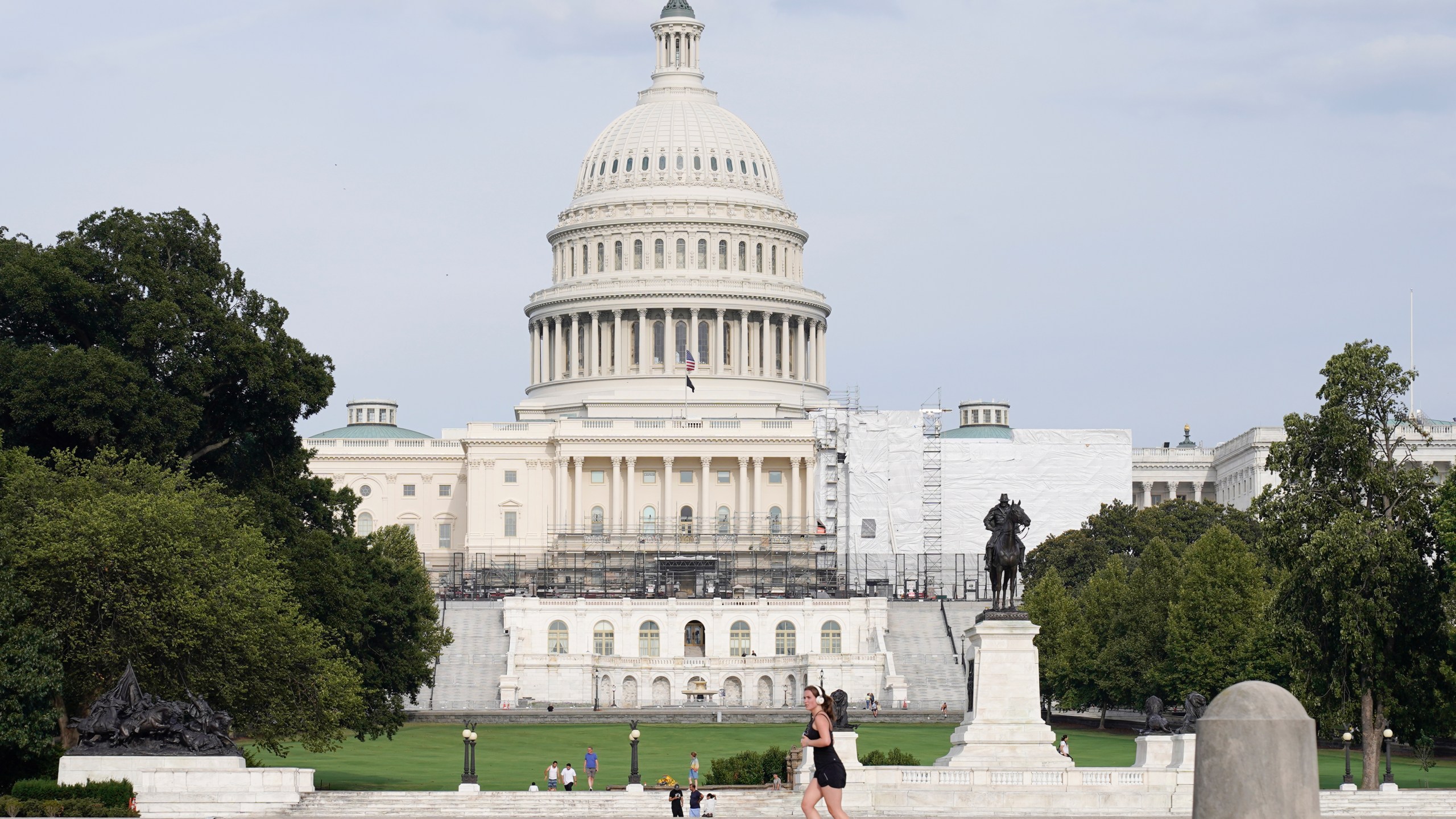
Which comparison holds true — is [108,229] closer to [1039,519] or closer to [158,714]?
[158,714]

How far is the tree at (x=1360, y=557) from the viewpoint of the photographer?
5019 centimetres

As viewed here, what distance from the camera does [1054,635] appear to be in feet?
282

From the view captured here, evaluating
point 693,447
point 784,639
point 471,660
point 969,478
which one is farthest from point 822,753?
point 969,478

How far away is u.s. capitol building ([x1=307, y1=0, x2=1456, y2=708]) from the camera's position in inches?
5281

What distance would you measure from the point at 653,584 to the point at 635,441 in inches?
689

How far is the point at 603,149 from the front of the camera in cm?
15488

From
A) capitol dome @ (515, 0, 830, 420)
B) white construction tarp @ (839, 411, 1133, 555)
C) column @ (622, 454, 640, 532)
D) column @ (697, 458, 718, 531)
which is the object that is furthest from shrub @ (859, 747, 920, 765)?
capitol dome @ (515, 0, 830, 420)

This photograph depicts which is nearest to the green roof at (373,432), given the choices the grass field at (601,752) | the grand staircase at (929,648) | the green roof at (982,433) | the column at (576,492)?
the column at (576,492)

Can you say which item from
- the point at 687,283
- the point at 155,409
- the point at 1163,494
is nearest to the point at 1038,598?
the point at 155,409

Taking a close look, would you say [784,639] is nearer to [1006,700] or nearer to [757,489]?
[757,489]

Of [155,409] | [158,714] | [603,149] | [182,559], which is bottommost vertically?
[158,714]

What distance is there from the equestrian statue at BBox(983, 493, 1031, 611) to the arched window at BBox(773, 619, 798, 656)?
6374 centimetres

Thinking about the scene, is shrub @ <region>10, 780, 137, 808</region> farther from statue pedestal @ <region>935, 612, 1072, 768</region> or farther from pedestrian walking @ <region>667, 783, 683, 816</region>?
statue pedestal @ <region>935, 612, 1072, 768</region>

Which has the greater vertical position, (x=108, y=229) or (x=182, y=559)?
(x=108, y=229)
